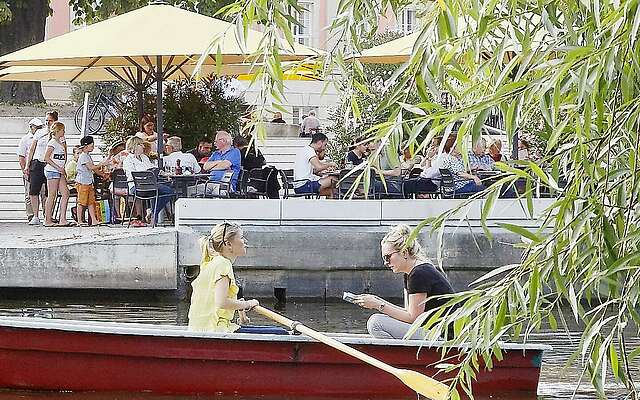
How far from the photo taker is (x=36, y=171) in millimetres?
17281

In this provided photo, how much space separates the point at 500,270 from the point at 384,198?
12.1 metres

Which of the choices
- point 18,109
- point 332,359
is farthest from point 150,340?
point 18,109

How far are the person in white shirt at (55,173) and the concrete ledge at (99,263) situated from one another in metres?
2.32

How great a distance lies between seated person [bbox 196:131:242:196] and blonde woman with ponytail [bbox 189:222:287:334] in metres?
5.90

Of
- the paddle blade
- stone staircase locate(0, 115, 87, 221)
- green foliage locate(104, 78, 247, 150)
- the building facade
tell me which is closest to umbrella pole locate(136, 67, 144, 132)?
green foliage locate(104, 78, 247, 150)

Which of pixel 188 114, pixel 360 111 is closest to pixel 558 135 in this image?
pixel 360 111

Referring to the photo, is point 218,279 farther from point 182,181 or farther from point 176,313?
point 182,181

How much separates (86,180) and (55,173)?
1.52ft

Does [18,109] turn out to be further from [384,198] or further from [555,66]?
[555,66]

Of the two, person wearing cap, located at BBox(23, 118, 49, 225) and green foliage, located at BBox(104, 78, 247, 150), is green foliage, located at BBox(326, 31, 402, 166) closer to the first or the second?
green foliage, located at BBox(104, 78, 247, 150)

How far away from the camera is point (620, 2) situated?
312 centimetres

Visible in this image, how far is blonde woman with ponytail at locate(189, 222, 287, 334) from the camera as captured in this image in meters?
9.20

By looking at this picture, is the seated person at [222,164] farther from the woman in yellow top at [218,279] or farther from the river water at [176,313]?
the woman in yellow top at [218,279]

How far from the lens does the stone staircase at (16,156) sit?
20.7m
